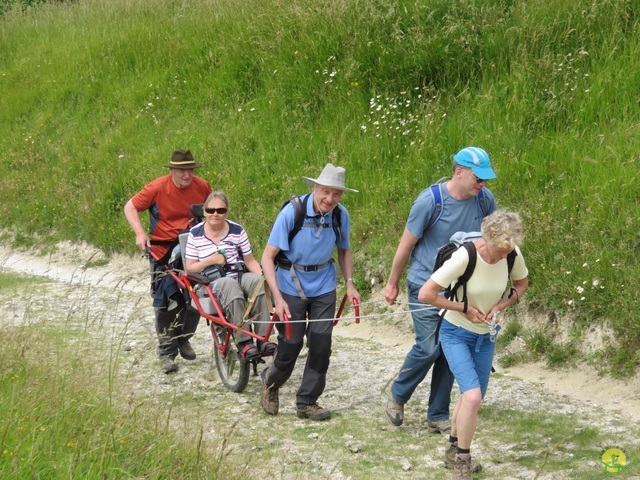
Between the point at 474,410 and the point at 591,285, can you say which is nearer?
the point at 474,410

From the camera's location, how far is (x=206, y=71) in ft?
56.9

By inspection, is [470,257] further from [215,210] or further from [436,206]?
[215,210]

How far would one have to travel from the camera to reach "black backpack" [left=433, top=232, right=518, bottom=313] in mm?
5867

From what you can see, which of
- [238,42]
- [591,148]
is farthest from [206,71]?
[591,148]

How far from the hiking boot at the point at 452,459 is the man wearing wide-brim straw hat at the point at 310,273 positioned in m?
1.48

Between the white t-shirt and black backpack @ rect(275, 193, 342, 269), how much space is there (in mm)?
1638

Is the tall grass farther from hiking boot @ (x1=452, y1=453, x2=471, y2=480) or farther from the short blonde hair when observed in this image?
the short blonde hair

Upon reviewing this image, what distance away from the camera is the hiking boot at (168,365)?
9211 millimetres

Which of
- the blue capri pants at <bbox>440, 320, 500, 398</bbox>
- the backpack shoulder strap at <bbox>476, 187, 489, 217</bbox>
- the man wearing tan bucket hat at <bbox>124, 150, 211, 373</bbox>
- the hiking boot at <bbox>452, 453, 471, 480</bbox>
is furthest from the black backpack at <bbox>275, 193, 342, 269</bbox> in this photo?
the hiking boot at <bbox>452, 453, 471, 480</bbox>

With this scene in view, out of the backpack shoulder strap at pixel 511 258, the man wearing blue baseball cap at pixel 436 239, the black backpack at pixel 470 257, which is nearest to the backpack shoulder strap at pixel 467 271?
the black backpack at pixel 470 257

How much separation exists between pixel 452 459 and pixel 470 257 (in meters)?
1.45

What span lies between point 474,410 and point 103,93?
48.3 feet

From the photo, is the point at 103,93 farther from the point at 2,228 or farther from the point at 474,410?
the point at 474,410

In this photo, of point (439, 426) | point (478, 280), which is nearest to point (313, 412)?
point (439, 426)
